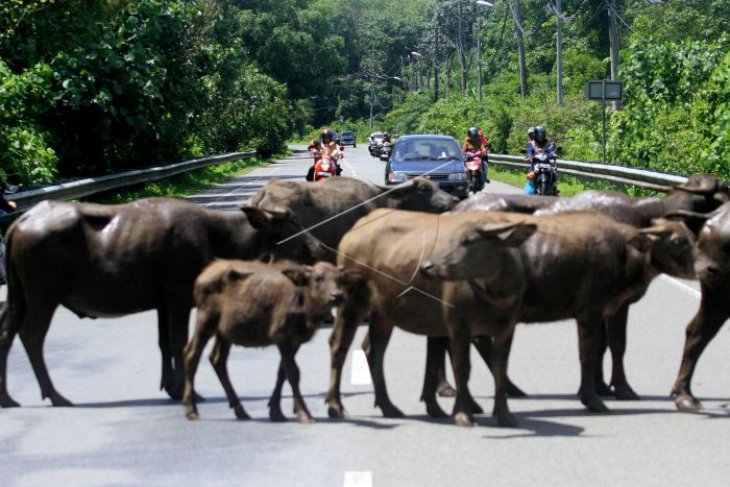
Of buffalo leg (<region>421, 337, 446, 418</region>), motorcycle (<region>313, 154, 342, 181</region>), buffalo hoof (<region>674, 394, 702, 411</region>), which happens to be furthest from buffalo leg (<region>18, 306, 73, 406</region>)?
motorcycle (<region>313, 154, 342, 181</region>)

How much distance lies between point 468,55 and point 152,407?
125514 millimetres

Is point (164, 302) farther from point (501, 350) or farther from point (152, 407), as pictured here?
point (501, 350)

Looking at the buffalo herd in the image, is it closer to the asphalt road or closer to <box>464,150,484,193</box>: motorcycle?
the asphalt road

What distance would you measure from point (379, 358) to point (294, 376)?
0.78 m

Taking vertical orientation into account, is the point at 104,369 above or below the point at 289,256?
below

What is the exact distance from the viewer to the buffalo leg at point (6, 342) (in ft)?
31.8

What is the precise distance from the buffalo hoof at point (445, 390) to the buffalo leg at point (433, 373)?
18.1 inches

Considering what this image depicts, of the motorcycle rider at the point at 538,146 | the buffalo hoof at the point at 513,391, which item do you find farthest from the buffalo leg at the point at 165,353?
the motorcycle rider at the point at 538,146

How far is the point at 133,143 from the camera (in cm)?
3553

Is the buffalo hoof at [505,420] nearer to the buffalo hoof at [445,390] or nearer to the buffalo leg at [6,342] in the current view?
the buffalo hoof at [445,390]

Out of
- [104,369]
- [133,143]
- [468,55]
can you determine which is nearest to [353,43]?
[468,55]

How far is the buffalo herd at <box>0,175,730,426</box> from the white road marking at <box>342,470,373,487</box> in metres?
1.40

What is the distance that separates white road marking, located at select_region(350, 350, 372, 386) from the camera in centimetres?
1066

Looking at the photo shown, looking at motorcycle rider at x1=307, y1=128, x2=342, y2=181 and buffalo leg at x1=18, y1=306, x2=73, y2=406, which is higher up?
buffalo leg at x1=18, y1=306, x2=73, y2=406
